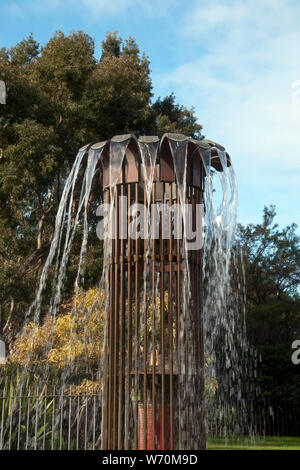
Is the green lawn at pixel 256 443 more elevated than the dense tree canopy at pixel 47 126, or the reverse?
the dense tree canopy at pixel 47 126

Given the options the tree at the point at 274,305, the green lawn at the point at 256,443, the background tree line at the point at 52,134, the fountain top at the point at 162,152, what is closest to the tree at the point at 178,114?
the background tree line at the point at 52,134

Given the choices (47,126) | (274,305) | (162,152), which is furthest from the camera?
(274,305)

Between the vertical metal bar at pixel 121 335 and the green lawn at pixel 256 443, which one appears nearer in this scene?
the vertical metal bar at pixel 121 335

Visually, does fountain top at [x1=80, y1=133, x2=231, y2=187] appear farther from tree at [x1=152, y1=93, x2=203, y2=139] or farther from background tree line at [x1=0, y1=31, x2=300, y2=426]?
tree at [x1=152, y1=93, x2=203, y2=139]

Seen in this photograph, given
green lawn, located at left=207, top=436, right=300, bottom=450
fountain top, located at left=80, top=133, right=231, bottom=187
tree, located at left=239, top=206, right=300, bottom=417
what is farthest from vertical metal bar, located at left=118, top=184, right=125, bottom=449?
tree, located at left=239, top=206, right=300, bottom=417

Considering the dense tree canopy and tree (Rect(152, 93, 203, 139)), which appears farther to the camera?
tree (Rect(152, 93, 203, 139))

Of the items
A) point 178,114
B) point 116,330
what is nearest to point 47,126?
point 178,114

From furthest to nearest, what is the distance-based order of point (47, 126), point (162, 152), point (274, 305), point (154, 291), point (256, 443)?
point (274, 305)
point (47, 126)
point (256, 443)
point (162, 152)
point (154, 291)

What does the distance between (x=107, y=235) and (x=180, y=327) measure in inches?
54.2

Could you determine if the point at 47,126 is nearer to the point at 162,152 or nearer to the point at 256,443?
the point at 162,152

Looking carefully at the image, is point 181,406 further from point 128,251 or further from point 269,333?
point 269,333

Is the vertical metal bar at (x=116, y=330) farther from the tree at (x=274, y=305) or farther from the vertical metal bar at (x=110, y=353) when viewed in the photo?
the tree at (x=274, y=305)
